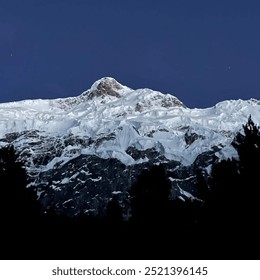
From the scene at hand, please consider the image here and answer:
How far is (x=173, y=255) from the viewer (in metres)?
34.2

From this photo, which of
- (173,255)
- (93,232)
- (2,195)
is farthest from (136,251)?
(93,232)

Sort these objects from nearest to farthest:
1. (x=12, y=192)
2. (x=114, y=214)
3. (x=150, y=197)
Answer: (x=12, y=192) < (x=150, y=197) < (x=114, y=214)

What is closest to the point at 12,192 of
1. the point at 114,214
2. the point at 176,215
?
the point at 176,215

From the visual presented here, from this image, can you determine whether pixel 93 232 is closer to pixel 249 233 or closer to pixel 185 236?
pixel 185 236

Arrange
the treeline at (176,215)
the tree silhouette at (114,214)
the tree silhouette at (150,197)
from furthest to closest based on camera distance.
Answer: the tree silhouette at (114,214) < the tree silhouette at (150,197) < the treeline at (176,215)

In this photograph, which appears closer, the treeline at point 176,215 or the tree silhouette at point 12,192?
the treeline at point 176,215

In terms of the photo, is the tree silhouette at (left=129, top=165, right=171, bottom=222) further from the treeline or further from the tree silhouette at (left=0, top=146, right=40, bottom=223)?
the tree silhouette at (left=0, top=146, right=40, bottom=223)

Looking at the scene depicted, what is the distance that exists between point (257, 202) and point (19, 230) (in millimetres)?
14294

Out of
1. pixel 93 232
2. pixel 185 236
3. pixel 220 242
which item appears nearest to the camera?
pixel 220 242

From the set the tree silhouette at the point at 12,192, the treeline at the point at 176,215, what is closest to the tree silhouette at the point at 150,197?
the treeline at the point at 176,215

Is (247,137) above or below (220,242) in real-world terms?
above

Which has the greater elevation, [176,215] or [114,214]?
[114,214]

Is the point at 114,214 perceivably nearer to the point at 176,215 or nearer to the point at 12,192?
the point at 176,215

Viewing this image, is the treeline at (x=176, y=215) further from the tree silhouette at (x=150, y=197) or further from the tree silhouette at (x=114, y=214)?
the tree silhouette at (x=114, y=214)
